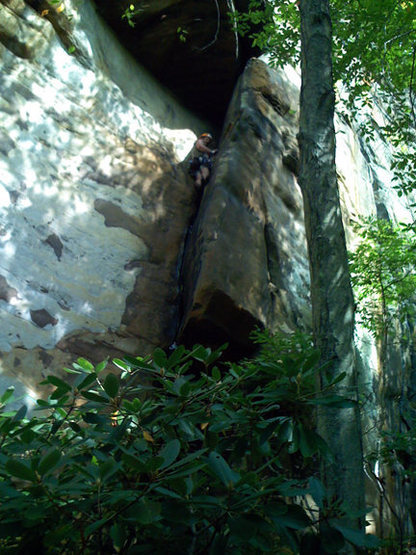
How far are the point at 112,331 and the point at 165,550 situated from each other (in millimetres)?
3799

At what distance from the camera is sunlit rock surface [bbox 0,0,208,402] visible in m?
4.84

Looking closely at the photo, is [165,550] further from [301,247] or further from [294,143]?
[294,143]

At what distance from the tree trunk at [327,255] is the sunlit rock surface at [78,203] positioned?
272cm

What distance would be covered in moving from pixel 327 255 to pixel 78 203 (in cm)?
343

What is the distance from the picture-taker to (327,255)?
9.96ft

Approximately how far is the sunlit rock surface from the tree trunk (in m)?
2.72

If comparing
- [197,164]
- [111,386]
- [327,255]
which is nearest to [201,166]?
[197,164]

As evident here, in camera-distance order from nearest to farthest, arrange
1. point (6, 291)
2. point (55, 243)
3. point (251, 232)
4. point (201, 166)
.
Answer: point (6, 291)
point (55, 243)
point (251, 232)
point (201, 166)

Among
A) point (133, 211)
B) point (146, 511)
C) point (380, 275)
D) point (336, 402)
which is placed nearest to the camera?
point (146, 511)

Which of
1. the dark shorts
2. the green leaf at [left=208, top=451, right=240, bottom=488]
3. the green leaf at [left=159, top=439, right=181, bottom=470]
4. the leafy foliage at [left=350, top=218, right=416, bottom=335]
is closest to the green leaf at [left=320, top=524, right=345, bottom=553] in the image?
the green leaf at [left=208, top=451, right=240, bottom=488]

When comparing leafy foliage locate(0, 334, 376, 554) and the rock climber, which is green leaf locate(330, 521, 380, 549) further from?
the rock climber

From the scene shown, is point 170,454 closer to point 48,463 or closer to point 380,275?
point 48,463

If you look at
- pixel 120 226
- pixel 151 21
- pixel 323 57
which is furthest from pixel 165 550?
pixel 151 21

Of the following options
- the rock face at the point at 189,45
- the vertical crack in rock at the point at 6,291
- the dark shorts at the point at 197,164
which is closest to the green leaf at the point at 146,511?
the vertical crack in rock at the point at 6,291
